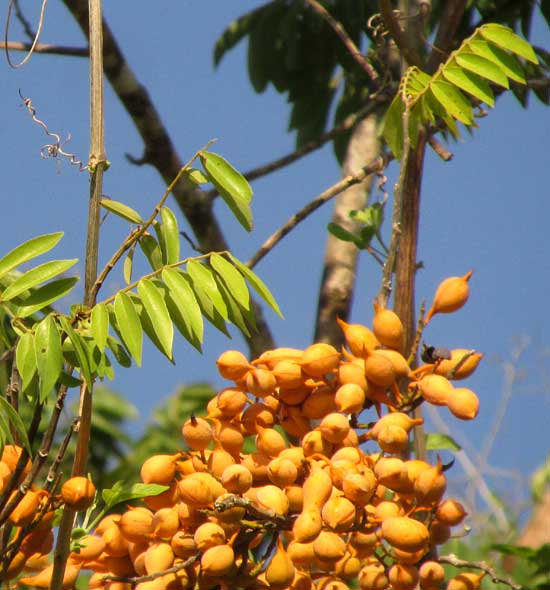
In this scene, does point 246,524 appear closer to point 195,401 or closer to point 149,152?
point 149,152

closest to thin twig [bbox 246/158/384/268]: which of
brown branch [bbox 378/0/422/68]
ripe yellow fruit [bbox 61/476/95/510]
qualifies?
brown branch [bbox 378/0/422/68]

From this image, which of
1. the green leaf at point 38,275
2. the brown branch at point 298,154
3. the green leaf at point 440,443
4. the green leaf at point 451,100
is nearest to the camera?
the green leaf at point 38,275

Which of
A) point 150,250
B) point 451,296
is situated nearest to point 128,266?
point 150,250

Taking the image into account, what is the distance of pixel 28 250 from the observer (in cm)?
140

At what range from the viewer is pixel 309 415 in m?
1.42

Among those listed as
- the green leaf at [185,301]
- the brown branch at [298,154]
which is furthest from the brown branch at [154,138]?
the green leaf at [185,301]

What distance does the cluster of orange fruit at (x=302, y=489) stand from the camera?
1.28 metres

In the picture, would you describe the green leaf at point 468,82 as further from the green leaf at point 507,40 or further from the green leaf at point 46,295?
the green leaf at point 46,295

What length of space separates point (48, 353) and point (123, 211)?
29 centimetres

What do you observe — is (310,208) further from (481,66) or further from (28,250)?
(28,250)

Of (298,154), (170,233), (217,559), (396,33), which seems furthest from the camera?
(298,154)

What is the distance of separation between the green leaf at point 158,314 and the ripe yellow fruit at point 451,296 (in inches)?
14.7

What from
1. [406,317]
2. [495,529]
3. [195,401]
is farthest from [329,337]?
[195,401]

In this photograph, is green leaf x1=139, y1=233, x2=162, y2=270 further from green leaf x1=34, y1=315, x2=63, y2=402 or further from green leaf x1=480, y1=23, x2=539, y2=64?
green leaf x1=480, y1=23, x2=539, y2=64
